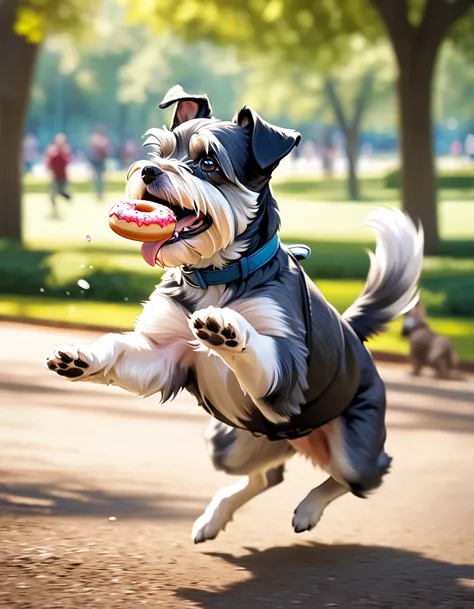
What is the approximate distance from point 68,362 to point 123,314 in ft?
34.6

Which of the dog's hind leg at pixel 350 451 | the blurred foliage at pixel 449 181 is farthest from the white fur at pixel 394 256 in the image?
the blurred foliage at pixel 449 181

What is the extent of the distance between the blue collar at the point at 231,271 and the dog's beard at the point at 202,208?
34 millimetres

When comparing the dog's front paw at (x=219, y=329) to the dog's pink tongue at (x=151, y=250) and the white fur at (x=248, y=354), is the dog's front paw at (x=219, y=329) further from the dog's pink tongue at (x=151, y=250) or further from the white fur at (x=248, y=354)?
the dog's pink tongue at (x=151, y=250)

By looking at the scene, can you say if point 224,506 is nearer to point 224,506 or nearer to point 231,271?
point 224,506

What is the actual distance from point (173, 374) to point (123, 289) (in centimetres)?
1159

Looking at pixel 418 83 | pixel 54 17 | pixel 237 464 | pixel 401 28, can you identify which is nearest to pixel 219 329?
pixel 237 464

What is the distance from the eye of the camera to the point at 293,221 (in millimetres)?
34156

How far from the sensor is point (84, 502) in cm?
701

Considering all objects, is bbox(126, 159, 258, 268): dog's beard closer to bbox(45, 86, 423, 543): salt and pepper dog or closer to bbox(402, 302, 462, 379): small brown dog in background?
bbox(45, 86, 423, 543): salt and pepper dog

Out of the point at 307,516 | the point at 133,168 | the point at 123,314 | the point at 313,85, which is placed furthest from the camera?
the point at 313,85

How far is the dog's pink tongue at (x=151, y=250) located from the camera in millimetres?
4883

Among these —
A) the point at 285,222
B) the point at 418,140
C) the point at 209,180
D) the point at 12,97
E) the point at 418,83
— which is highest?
the point at 12,97

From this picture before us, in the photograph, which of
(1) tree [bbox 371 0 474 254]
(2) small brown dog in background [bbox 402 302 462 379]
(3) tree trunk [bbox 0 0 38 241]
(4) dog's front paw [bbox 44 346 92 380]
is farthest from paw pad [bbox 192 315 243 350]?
(3) tree trunk [bbox 0 0 38 241]

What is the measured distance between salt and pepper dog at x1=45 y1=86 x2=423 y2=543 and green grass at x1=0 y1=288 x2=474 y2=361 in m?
7.33
